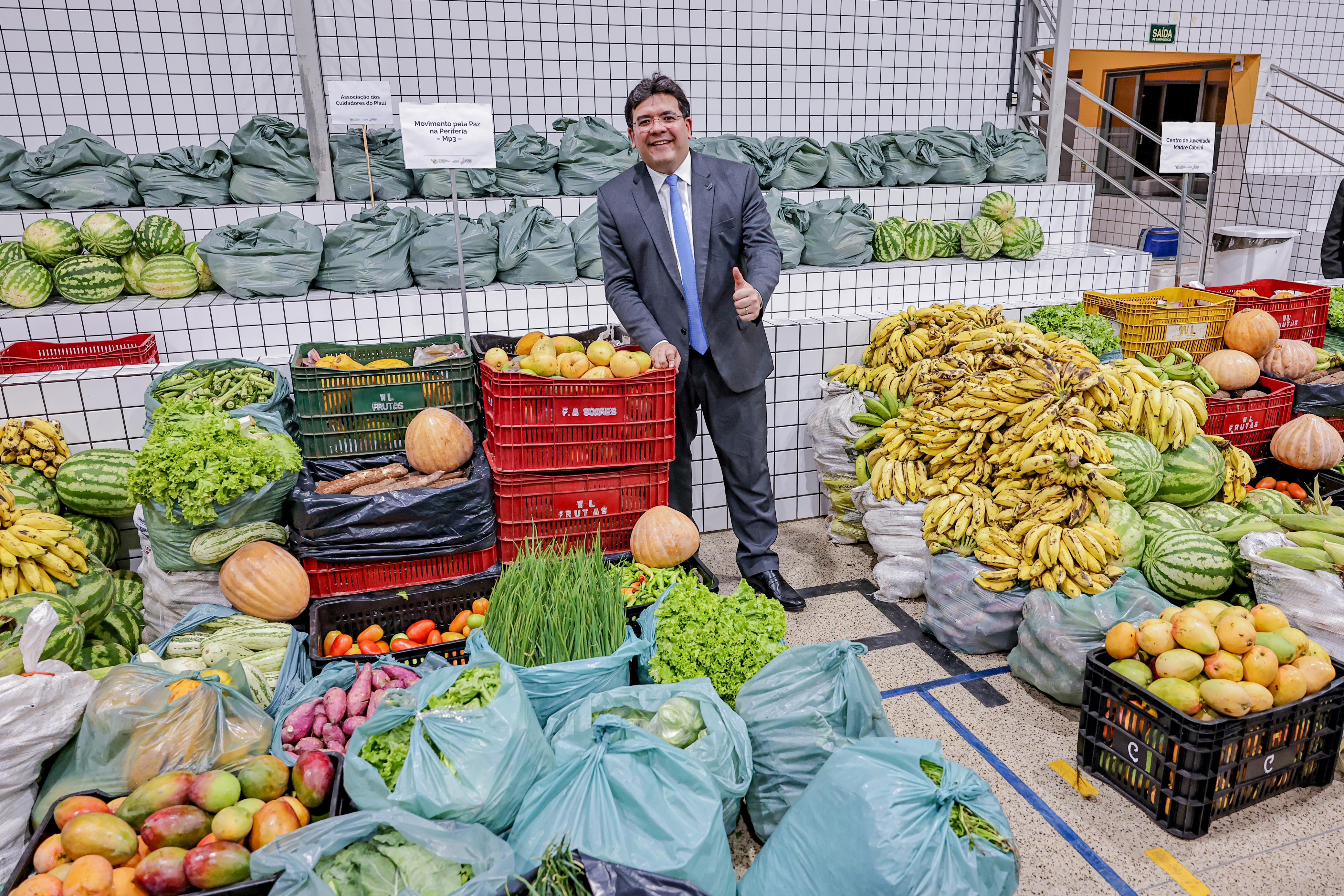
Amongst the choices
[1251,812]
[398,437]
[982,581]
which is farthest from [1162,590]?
[398,437]

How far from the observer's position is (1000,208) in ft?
22.3

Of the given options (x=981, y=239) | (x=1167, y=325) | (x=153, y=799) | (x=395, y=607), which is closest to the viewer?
(x=153, y=799)

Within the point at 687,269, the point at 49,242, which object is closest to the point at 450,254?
the point at 49,242

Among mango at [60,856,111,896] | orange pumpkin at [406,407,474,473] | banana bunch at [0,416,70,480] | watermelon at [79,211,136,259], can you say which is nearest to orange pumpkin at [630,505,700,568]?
orange pumpkin at [406,407,474,473]

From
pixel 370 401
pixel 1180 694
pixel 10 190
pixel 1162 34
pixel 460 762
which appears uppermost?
pixel 1162 34

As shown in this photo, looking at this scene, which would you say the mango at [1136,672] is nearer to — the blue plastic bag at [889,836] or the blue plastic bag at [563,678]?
the blue plastic bag at [889,836]

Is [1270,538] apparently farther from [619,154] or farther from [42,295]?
[42,295]

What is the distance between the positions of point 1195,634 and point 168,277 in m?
5.48

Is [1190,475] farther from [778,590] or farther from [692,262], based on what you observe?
[692,262]

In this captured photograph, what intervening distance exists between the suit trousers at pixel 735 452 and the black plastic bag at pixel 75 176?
4.33 m

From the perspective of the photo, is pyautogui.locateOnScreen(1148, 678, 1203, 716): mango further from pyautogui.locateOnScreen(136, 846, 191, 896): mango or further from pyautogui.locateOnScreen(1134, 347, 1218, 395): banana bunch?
pyautogui.locateOnScreen(136, 846, 191, 896): mango

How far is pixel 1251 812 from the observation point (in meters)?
2.52

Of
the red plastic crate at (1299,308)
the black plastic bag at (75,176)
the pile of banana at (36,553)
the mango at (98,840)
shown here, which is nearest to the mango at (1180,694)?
the mango at (98,840)

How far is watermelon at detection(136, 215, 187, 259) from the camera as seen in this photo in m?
5.31
